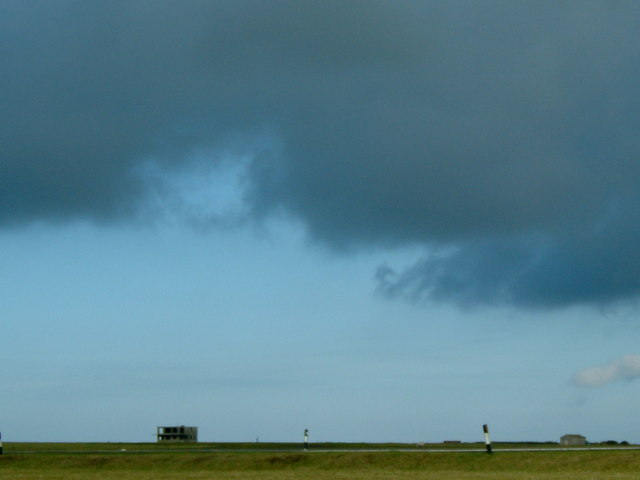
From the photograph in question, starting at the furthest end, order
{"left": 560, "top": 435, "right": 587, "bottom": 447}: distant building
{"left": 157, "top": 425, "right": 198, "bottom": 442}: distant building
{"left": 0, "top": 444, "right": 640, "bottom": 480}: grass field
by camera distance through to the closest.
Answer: {"left": 157, "top": 425, "right": 198, "bottom": 442}: distant building, {"left": 560, "top": 435, "right": 587, "bottom": 447}: distant building, {"left": 0, "top": 444, "right": 640, "bottom": 480}: grass field

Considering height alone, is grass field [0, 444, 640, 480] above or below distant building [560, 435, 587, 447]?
below

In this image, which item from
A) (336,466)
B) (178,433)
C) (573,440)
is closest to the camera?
(336,466)

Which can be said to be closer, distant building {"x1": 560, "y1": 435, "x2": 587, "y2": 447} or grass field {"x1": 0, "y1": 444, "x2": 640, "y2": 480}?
grass field {"x1": 0, "y1": 444, "x2": 640, "y2": 480}

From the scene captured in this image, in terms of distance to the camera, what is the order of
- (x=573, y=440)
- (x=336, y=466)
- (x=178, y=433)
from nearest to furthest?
(x=336, y=466) < (x=573, y=440) < (x=178, y=433)

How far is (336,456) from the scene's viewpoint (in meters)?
41.8

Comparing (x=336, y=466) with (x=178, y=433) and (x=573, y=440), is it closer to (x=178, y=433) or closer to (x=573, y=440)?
(x=573, y=440)

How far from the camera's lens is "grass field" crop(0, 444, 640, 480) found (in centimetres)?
3353

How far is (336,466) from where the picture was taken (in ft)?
131

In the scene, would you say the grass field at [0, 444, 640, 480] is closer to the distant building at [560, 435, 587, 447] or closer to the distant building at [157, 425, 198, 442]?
the distant building at [560, 435, 587, 447]

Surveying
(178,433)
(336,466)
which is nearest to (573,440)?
(336,466)

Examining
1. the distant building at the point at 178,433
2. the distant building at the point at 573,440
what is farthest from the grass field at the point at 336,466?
the distant building at the point at 178,433

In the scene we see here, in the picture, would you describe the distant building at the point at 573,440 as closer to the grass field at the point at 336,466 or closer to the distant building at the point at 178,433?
the grass field at the point at 336,466

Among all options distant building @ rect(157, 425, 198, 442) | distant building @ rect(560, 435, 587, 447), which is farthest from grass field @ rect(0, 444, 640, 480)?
distant building @ rect(157, 425, 198, 442)

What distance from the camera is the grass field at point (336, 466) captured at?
3353 cm
